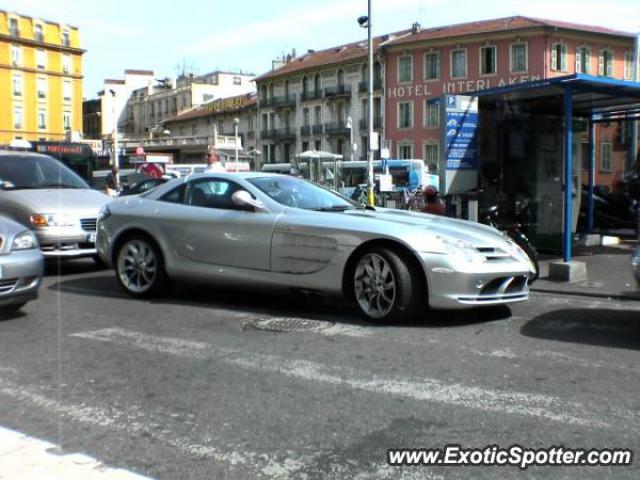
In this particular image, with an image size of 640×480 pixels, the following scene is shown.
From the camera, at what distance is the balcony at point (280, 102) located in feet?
235

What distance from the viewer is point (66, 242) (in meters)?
9.33

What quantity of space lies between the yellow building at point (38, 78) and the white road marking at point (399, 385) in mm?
79208

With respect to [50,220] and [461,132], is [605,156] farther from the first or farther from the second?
[50,220]

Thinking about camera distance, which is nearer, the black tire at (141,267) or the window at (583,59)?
the black tire at (141,267)

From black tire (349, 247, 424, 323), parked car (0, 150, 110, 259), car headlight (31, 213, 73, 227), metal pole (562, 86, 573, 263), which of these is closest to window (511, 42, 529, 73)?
metal pole (562, 86, 573, 263)

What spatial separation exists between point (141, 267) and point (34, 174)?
3647mm

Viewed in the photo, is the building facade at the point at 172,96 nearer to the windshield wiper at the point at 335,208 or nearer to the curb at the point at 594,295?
the curb at the point at 594,295

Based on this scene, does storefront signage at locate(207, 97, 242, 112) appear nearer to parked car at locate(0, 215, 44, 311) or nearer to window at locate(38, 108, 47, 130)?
window at locate(38, 108, 47, 130)

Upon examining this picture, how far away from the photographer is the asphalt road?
11.3 ft

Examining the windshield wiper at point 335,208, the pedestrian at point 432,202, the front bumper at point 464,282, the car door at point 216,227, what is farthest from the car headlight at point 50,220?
the front bumper at point 464,282

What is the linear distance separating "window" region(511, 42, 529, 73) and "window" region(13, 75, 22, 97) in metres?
57.5

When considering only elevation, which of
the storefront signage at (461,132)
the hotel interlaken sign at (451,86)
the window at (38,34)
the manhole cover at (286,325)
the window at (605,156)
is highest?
the window at (38,34)

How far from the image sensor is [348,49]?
222 feet

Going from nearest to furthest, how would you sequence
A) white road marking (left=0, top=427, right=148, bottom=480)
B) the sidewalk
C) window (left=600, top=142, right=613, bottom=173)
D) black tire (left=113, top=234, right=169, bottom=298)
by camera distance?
1. white road marking (left=0, top=427, right=148, bottom=480)
2. black tire (left=113, top=234, right=169, bottom=298)
3. the sidewalk
4. window (left=600, top=142, right=613, bottom=173)
